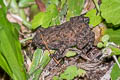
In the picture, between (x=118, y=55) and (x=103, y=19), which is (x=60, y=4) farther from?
(x=118, y=55)

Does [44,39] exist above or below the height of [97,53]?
above

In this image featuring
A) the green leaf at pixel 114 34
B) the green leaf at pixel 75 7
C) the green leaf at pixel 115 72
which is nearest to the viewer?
the green leaf at pixel 115 72

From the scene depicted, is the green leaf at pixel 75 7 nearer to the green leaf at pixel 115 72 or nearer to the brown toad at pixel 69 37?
the brown toad at pixel 69 37

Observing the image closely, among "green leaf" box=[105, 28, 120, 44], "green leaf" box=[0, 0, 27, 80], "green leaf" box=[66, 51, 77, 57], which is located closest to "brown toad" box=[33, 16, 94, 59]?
"green leaf" box=[66, 51, 77, 57]

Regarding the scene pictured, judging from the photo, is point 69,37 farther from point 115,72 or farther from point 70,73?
point 115,72

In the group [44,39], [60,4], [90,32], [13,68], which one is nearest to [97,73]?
[90,32]

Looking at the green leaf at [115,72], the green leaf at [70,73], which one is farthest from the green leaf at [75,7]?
the green leaf at [115,72]
